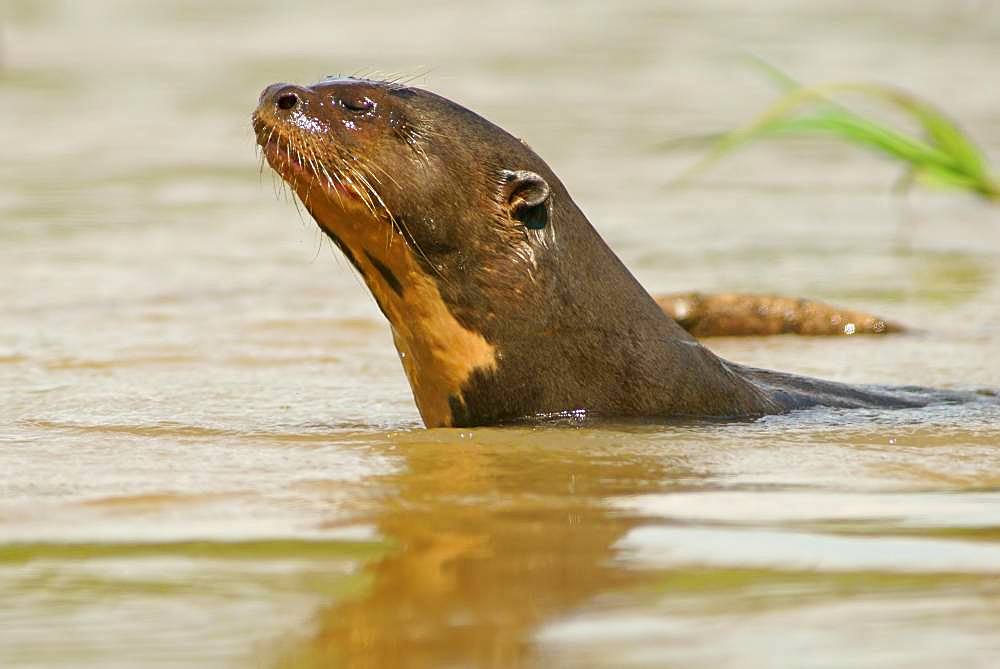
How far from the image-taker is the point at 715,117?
43.7ft

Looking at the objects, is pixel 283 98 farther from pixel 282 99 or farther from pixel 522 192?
pixel 522 192

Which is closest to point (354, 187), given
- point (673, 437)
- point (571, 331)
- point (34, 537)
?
point (571, 331)

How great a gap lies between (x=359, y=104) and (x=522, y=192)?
1.64 feet

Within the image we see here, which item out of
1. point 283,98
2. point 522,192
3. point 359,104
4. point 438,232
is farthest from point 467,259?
point 283,98

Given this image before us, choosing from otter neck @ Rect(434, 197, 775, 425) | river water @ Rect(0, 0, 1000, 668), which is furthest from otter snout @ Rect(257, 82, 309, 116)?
river water @ Rect(0, 0, 1000, 668)

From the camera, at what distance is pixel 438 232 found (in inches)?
200

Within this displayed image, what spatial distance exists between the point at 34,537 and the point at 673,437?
1820mm

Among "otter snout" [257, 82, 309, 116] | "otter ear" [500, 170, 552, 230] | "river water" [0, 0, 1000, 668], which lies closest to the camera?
"river water" [0, 0, 1000, 668]

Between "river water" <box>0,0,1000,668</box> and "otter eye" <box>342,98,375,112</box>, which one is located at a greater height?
"otter eye" <box>342,98,375,112</box>

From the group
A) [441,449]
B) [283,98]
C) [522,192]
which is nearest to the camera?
[441,449]

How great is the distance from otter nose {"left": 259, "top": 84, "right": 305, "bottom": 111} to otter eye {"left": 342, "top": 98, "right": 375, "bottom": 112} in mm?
127

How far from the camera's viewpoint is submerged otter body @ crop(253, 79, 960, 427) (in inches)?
199

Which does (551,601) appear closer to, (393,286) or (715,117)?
(393,286)

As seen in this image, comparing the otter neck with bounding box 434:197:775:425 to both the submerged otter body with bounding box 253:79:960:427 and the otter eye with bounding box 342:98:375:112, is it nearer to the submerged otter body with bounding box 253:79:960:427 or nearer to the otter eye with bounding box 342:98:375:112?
the submerged otter body with bounding box 253:79:960:427
